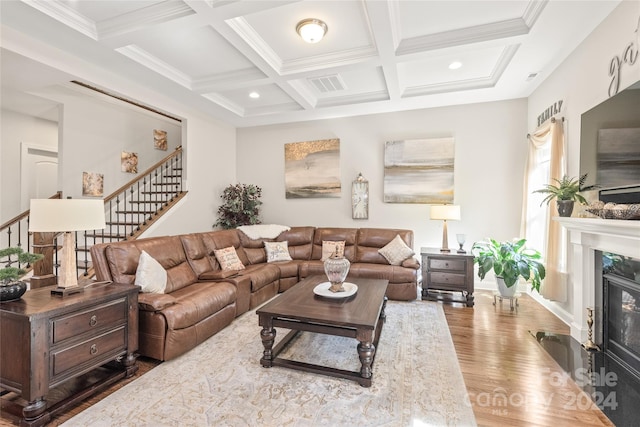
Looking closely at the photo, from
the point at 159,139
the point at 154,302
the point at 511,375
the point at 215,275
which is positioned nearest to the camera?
the point at 511,375

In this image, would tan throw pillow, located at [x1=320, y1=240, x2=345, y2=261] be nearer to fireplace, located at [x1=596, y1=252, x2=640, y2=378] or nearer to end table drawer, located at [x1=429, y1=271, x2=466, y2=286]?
end table drawer, located at [x1=429, y1=271, x2=466, y2=286]

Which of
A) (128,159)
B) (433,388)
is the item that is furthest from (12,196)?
(433,388)

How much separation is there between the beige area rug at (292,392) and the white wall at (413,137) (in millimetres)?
2540

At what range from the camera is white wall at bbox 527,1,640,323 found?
2281 mm

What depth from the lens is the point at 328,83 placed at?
4004 mm

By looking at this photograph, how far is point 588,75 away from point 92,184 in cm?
675

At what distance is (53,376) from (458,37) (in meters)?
4.23

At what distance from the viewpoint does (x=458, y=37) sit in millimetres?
2840

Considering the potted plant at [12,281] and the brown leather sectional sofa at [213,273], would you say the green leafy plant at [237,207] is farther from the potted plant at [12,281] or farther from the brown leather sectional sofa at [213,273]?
the potted plant at [12,281]

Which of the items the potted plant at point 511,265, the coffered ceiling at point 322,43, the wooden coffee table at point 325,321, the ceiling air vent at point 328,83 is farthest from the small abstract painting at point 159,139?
the potted plant at point 511,265

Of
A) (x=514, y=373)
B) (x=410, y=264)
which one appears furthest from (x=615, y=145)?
(x=410, y=264)

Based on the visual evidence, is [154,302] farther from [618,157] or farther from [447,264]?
[618,157]

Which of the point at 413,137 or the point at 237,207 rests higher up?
the point at 413,137

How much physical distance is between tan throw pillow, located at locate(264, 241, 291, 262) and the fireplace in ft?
12.2
